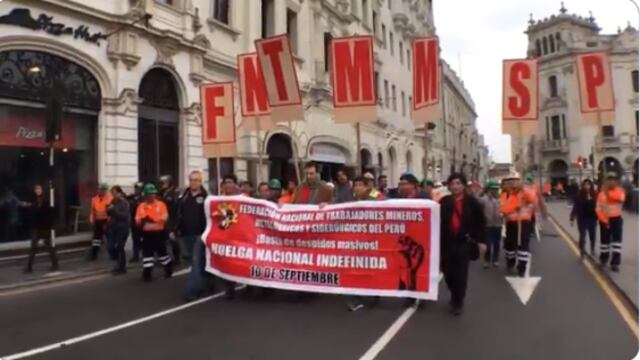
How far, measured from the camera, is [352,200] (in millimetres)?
9055

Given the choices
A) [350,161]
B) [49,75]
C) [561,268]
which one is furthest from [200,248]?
[350,161]

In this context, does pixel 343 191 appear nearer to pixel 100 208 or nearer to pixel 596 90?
pixel 596 90

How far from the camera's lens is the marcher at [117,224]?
11.8 metres

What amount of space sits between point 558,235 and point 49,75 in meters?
14.4

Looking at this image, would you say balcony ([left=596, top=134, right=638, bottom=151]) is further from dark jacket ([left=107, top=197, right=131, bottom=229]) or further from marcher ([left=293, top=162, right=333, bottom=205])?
marcher ([left=293, top=162, right=333, bottom=205])

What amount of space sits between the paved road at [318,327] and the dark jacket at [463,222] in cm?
87

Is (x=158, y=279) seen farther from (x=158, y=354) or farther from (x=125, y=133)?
(x=125, y=133)

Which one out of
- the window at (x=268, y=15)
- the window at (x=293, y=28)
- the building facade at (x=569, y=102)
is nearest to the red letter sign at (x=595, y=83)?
the window at (x=268, y=15)

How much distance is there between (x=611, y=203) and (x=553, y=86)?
58430 mm

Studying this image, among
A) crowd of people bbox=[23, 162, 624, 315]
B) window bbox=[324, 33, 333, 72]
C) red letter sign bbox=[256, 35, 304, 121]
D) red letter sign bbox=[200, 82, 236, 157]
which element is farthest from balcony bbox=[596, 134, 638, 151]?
red letter sign bbox=[256, 35, 304, 121]

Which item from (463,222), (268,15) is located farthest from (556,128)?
(463,222)

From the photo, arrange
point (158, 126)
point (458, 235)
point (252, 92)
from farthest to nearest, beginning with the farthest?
point (158, 126) → point (252, 92) → point (458, 235)

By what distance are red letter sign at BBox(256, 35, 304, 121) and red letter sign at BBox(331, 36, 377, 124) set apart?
87 centimetres

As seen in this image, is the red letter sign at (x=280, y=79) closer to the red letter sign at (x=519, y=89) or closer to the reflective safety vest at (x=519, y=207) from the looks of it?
the red letter sign at (x=519, y=89)
